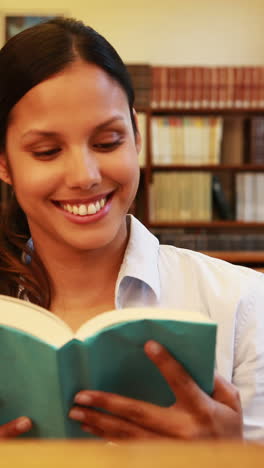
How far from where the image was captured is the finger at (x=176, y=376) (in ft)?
2.07

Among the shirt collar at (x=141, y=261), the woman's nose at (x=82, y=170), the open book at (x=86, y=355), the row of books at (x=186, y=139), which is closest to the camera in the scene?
the open book at (x=86, y=355)

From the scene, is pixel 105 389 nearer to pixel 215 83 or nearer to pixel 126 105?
pixel 126 105

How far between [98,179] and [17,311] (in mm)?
314

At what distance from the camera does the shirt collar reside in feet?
3.26

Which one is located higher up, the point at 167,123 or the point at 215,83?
the point at 215,83

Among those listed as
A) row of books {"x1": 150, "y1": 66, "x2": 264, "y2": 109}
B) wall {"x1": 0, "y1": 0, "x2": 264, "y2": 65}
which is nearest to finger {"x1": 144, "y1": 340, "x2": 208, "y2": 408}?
row of books {"x1": 150, "y1": 66, "x2": 264, "y2": 109}

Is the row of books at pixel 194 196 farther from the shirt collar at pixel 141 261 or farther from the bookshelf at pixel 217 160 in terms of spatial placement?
the shirt collar at pixel 141 261

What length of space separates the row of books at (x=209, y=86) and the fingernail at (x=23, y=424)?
297cm

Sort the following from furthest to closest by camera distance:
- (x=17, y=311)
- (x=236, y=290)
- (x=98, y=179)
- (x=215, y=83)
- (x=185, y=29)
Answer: (x=185, y=29) → (x=215, y=83) → (x=236, y=290) → (x=98, y=179) → (x=17, y=311)

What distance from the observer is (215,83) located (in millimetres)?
3400

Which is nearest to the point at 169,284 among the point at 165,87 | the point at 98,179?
the point at 98,179

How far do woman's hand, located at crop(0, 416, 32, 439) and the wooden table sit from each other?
0.29 meters

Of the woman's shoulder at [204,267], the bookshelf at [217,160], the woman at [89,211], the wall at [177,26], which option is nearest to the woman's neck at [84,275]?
the woman at [89,211]

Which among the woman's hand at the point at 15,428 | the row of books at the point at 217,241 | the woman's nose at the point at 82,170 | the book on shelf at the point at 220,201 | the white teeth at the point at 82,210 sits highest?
the woman's nose at the point at 82,170
